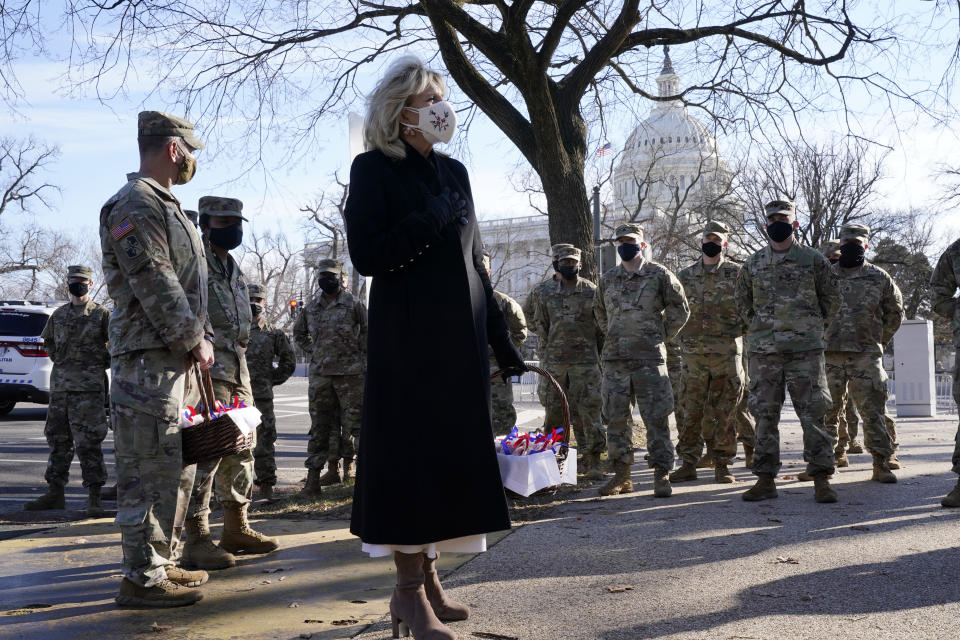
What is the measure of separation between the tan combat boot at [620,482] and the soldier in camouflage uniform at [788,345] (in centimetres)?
115

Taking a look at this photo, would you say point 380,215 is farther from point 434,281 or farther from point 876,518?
point 876,518

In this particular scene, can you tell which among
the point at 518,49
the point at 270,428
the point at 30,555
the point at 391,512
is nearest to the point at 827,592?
the point at 391,512


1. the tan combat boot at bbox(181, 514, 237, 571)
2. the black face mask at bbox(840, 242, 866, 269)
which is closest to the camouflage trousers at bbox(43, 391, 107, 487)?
the tan combat boot at bbox(181, 514, 237, 571)

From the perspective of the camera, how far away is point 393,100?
3.64 meters

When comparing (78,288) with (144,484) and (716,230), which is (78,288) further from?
(716,230)

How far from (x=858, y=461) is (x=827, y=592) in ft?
21.6

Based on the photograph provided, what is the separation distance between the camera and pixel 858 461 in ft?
34.0

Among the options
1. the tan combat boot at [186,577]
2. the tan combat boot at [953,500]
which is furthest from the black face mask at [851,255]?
the tan combat boot at [186,577]

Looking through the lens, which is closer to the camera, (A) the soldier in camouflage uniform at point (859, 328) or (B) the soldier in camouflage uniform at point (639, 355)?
(B) the soldier in camouflage uniform at point (639, 355)

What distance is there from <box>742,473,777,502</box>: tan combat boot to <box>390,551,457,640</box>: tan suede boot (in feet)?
14.9

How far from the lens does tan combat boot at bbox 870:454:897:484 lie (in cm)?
838

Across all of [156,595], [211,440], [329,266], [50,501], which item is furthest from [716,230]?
[50,501]

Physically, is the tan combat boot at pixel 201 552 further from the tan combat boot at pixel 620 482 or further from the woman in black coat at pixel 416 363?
the tan combat boot at pixel 620 482

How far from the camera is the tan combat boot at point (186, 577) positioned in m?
4.65
